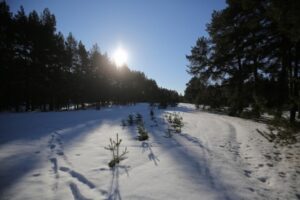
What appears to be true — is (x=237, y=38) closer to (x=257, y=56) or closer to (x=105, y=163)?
(x=257, y=56)

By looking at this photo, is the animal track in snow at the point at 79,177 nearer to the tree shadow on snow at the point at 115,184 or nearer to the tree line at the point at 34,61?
the tree shadow on snow at the point at 115,184

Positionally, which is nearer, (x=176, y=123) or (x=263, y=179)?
(x=263, y=179)

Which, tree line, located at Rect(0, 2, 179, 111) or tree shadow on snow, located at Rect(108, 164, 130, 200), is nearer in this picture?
tree shadow on snow, located at Rect(108, 164, 130, 200)

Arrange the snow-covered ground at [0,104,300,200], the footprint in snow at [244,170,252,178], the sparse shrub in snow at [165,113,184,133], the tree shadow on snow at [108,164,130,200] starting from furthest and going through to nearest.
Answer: the sparse shrub in snow at [165,113,184,133]
the footprint in snow at [244,170,252,178]
the snow-covered ground at [0,104,300,200]
the tree shadow on snow at [108,164,130,200]

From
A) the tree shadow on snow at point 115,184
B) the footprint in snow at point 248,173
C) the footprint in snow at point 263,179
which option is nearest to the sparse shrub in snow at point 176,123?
the footprint in snow at point 248,173

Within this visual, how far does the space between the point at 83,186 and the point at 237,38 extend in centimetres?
1531

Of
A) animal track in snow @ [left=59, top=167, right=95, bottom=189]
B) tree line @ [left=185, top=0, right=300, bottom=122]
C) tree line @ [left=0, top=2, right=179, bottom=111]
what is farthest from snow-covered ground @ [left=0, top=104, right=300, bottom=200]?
tree line @ [left=0, top=2, right=179, bottom=111]

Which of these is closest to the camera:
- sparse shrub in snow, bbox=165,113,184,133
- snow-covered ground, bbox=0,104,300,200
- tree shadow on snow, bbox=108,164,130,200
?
tree shadow on snow, bbox=108,164,130,200

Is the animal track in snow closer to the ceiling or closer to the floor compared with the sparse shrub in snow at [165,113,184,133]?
closer to the floor

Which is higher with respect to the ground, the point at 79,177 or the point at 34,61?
the point at 34,61

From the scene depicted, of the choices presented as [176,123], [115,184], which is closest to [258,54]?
[176,123]

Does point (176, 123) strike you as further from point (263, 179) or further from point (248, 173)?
point (263, 179)

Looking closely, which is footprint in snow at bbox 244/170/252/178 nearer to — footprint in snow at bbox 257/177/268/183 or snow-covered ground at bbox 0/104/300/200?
snow-covered ground at bbox 0/104/300/200

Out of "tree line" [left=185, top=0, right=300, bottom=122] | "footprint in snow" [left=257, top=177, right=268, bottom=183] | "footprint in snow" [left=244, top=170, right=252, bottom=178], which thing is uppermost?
"tree line" [left=185, top=0, right=300, bottom=122]
